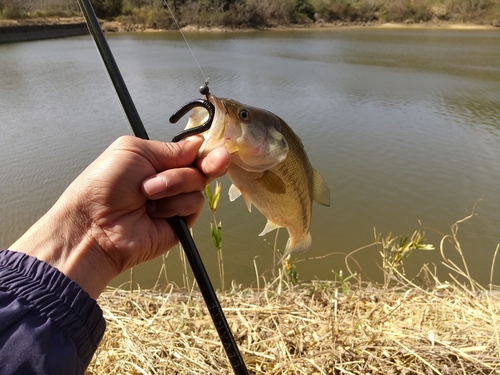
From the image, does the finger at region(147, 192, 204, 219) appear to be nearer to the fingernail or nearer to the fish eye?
the fingernail

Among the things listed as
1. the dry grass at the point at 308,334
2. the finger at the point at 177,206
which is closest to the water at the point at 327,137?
the dry grass at the point at 308,334

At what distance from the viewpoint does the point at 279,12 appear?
43.4 meters

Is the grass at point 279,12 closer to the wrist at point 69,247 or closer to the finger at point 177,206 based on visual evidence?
the finger at point 177,206

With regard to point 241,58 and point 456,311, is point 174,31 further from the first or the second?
point 456,311

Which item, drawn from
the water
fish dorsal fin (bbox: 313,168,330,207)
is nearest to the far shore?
the water

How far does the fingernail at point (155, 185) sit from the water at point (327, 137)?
2844 millimetres

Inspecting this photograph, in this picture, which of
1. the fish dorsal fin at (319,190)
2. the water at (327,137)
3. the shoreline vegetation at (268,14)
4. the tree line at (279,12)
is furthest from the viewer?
the tree line at (279,12)

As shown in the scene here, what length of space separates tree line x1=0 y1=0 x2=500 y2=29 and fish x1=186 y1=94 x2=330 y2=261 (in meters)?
32.7

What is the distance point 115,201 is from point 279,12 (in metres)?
46.5

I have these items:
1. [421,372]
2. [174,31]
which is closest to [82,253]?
[421,372]

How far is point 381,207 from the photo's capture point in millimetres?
6406

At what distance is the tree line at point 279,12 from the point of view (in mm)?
36153

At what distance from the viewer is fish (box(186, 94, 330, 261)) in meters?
1.62

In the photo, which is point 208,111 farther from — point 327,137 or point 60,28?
point 60,28
